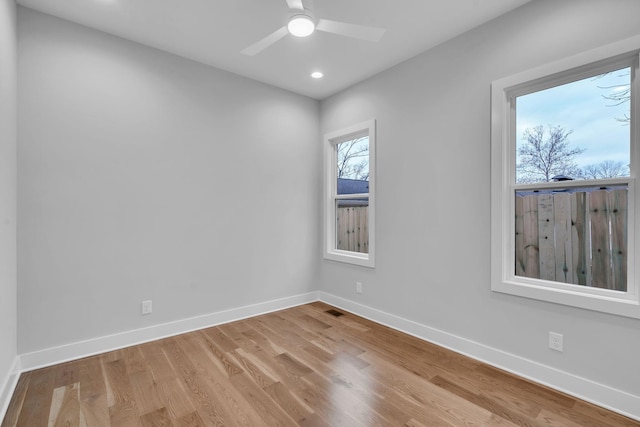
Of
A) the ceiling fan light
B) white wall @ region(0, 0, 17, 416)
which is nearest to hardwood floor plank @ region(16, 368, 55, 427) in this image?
white wall @ region(0, 0, 17, 416)

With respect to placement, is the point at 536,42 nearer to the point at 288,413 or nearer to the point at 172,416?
the point at 288,413

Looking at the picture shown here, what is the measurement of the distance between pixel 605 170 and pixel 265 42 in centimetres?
279

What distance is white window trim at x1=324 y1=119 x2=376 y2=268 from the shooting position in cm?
348

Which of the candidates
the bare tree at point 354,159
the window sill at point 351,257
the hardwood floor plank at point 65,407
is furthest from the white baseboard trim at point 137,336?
the bare tree at point 354,159

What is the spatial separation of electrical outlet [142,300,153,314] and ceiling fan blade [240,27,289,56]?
2605 millimetres

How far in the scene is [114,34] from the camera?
273 cm

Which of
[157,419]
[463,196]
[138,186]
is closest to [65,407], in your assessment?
[157,419]

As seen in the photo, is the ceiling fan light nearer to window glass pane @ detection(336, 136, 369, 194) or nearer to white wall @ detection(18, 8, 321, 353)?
white wall @ detection(18, 8, 321, 353)

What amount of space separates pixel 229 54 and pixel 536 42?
265cm

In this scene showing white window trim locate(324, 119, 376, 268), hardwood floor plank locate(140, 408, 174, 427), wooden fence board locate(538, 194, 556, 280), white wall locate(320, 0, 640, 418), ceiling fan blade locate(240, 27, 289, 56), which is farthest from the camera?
white window trim locate(324, 119, 376, 268)

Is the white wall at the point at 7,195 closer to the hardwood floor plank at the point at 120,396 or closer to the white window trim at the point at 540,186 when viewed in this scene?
the hardwood floor plank at the point at 120,396

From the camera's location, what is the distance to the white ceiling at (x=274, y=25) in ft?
7.62

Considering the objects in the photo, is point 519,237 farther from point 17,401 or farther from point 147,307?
point 17,401

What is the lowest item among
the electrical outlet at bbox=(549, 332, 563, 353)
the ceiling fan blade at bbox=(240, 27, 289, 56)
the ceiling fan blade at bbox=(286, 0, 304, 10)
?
the electrical outlet at bbox=(549, 332, 563, 353)
